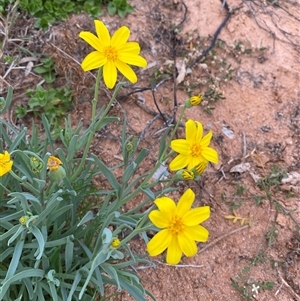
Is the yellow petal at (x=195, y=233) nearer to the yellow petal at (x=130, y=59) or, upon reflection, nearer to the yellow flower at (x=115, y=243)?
the yellow flower at (x=115, y=243)

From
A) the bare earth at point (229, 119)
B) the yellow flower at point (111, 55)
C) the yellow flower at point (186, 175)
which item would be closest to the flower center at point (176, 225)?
the yellow flower at point (186, 175)

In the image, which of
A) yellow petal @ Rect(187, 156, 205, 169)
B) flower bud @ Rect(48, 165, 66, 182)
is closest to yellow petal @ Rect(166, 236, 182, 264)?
yellow petal @ Rect(187, 156, 205, 169)

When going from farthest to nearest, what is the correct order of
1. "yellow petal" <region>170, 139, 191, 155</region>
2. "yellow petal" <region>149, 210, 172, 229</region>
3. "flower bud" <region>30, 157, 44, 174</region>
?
"yellow petal" <region>170, 139, 191, 155</region> → "flower bud" <region>30, 157, 44, 174</region> → "yellow petal" <region>149, 210, 172, 229</region>

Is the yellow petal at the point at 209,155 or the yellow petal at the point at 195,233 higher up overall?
the yellow petal at the point at 209,155

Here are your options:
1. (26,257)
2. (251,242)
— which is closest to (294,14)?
(251,242)

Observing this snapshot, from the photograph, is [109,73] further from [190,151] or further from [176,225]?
[176,225]

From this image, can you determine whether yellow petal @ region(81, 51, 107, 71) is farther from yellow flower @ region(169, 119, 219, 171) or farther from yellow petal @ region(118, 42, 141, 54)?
yellow flower @ region(169, 119, 219, 171)
